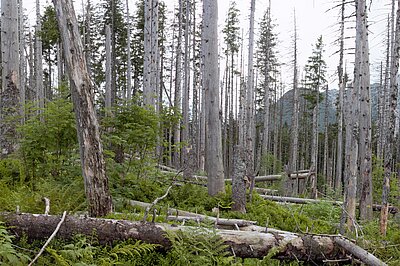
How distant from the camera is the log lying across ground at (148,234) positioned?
3764mm

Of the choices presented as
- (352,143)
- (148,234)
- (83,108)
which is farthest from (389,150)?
(83,108)

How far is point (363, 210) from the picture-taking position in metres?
9.35

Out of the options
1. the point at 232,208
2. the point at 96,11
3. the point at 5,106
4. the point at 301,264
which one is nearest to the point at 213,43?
the point at 232,208

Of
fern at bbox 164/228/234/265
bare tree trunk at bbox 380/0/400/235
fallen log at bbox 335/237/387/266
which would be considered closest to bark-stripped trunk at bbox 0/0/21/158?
fern at bbox 164/228/234/265

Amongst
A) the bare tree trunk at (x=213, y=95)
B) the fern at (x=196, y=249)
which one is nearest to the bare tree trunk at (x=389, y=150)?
the bare tree trunk at (x=213, y=95)

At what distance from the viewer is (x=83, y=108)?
188 inches

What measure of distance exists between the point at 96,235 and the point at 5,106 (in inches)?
235

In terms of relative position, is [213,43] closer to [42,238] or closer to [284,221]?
[284,221]

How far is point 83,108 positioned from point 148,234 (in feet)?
6.86

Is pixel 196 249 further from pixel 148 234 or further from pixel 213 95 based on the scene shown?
Answer: pixel 213 95

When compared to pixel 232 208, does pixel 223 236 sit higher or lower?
higher

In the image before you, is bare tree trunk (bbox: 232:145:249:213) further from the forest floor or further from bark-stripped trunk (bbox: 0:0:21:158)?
bark-stripped trunk (bbox: 0:0:21:158)

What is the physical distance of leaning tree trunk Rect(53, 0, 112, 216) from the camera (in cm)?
475

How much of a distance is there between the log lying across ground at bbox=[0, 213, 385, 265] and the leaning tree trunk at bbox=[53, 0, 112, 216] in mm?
901
